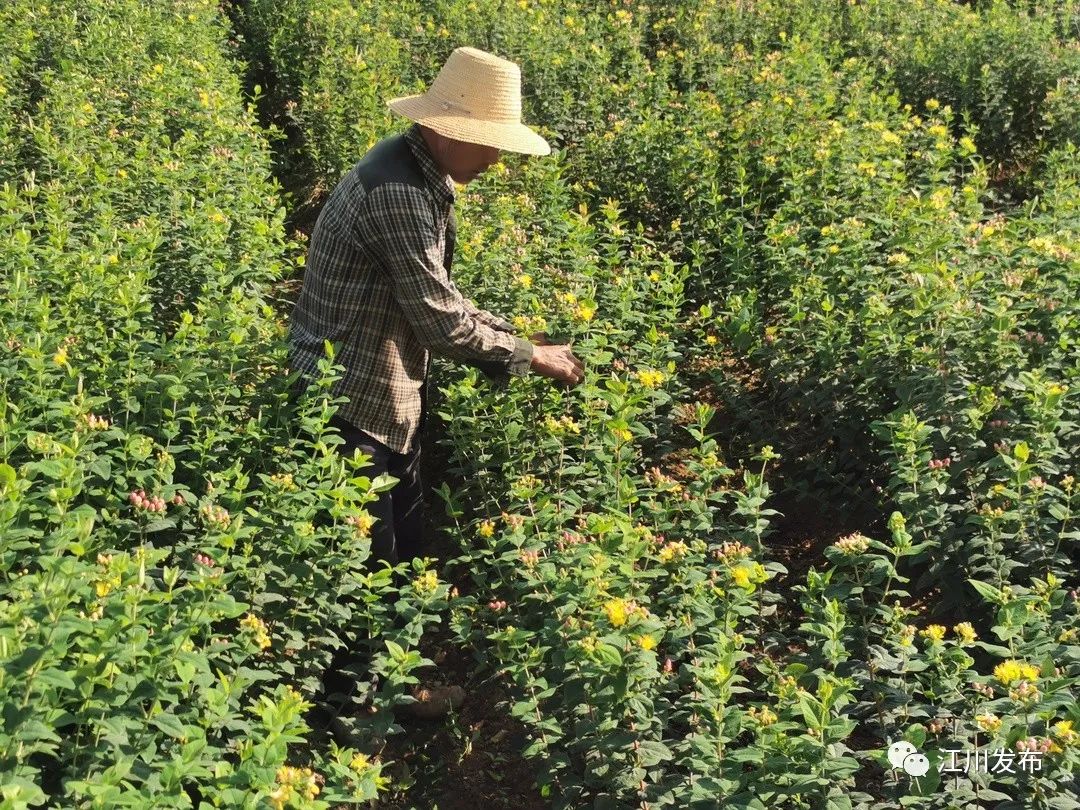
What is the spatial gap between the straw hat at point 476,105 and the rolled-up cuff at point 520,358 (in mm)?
631

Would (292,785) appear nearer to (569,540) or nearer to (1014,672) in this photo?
(569,540)

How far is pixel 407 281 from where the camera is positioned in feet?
11.4

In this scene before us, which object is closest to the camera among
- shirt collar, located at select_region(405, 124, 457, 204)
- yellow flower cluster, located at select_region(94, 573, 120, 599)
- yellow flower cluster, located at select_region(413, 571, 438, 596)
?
yellow flower cluster, located at select_region(94, 573, 120, 599)

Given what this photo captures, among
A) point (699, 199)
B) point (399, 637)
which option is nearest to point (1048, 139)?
point (699, 199)

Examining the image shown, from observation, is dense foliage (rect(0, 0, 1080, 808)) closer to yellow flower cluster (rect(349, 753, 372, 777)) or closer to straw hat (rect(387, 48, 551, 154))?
yellow flower cluster (rect(349, 753, 372, 777))

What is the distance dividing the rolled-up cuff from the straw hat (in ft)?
2.07

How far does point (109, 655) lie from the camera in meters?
2.31

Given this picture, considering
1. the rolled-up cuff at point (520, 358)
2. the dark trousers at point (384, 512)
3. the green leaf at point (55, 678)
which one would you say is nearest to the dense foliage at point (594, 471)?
the green leaf at point (55, 678)

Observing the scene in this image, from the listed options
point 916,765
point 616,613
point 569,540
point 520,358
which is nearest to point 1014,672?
point 916,765

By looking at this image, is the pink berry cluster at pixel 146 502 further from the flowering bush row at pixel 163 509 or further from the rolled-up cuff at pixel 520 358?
the rolled-up cuff at pixel 520 358

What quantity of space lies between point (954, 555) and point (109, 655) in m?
2.66

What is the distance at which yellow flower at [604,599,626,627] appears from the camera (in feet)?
8.92

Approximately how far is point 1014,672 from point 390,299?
86.4 inches

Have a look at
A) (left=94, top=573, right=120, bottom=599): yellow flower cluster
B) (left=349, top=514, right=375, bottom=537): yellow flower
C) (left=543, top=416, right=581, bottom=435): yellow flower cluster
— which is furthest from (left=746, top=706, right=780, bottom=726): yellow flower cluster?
(left=94, top=573, right=120, bottom=599): yellow flower cluster
